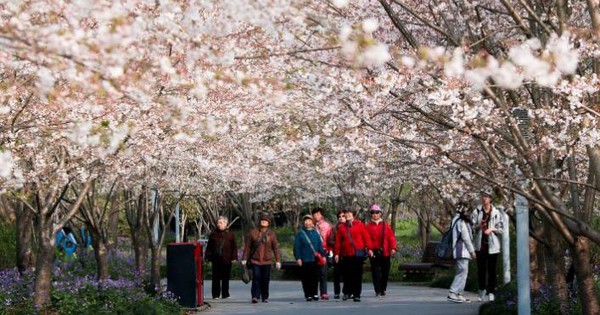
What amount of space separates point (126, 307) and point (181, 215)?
104 ft

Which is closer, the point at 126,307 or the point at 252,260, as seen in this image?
the point at 126,307

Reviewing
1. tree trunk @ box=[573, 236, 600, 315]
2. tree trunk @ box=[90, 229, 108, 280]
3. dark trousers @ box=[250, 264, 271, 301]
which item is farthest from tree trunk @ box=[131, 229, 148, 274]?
tree trunk @ box=[573, 236, 600, 315]

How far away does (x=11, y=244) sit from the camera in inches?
968

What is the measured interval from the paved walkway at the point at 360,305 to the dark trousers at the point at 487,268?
33 centimetres

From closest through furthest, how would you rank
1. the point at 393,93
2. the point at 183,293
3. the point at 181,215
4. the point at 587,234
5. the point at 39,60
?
the point at 39,60 → the point at 587,234 → the point at 393,93 → the point at 183,293 → the point at 181,215

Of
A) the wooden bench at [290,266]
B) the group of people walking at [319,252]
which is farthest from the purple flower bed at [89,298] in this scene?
the wooden bench at [290,266]

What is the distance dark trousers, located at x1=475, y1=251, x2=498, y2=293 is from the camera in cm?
1802

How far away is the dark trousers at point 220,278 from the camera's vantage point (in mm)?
21047

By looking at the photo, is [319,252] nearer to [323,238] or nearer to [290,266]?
[323,238]

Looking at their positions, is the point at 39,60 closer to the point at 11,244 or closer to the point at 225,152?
the point at 225,152

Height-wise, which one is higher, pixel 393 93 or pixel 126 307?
pixel 393 93

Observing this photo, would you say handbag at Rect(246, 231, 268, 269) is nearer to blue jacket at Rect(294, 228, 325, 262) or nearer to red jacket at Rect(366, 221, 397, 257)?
blue jacket at Rect(294, 228, 325, 262)

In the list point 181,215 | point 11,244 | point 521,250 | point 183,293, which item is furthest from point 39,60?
point 181,215

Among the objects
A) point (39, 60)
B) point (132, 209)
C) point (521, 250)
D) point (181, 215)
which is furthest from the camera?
point (181, 215)
